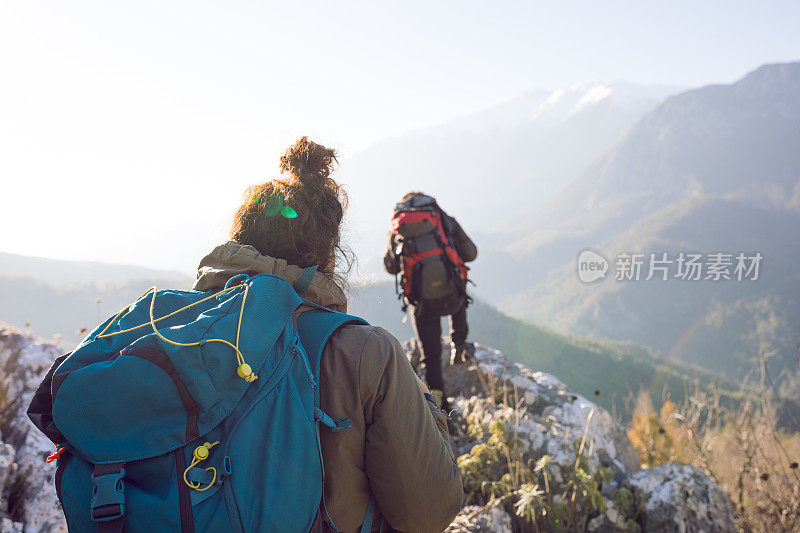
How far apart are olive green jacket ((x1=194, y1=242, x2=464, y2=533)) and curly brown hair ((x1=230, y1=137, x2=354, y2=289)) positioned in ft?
0.35

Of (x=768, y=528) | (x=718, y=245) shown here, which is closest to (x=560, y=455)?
(x=768, y=528)

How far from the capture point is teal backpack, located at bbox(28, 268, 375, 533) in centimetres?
112

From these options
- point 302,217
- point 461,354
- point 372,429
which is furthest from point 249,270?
point 461,354

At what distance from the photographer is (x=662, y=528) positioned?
293cm

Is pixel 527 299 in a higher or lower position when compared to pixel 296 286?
lower

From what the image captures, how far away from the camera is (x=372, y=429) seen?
1.38 meters

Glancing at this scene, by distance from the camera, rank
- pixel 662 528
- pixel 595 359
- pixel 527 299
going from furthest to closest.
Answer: pixel 527 299 < pixel 595 359 < pixel 662 528

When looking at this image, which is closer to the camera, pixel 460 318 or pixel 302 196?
pixel 302 196

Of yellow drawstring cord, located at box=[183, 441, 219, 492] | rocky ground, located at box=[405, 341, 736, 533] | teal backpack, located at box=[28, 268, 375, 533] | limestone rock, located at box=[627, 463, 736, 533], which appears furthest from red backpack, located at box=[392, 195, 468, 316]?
yellow drawstring cord, located at box=[183, 441, 219, 492]

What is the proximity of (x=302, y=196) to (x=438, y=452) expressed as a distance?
3.28 feet

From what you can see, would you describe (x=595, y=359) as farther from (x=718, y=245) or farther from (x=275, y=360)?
(x=718, y=245)

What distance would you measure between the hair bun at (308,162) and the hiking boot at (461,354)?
3976mm

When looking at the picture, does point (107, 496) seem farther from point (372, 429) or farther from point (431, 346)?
point (431, 346)

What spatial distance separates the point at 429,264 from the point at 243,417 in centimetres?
341
